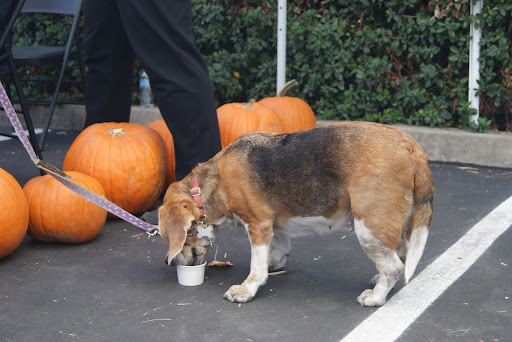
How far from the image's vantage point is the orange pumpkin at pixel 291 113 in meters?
6.16

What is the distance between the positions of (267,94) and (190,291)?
13.4 ft

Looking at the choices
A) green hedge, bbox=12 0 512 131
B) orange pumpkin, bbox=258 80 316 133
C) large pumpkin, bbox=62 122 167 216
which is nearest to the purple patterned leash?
large pumpkin, bbox=62 122 167 216

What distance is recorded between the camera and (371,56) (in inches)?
267

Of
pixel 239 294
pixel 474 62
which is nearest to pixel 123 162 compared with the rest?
pixel 239 294

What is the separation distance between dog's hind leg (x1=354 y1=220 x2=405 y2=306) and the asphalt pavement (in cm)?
6

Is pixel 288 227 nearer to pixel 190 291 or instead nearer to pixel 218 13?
pixel 190 291

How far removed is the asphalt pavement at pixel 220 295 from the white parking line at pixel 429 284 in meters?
0.04

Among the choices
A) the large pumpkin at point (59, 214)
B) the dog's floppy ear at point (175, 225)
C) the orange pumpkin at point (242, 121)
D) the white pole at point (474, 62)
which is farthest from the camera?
the white pole at point (474, 62)

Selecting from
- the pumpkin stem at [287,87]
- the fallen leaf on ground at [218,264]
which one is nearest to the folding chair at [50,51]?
the pumpkin stem at [287,87]

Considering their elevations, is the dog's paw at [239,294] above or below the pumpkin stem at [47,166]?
below

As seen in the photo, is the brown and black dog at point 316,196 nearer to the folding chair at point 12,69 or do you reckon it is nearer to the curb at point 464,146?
the folding chair at point 12,69

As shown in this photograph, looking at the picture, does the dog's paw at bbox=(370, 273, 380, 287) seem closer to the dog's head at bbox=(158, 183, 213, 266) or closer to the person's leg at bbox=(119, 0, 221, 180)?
the dog's head at bbox=(158, 183, 213, 266)

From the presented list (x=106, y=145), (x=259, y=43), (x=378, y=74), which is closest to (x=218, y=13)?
(x=259, y=43)

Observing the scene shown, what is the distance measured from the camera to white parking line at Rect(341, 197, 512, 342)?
9.84ft
